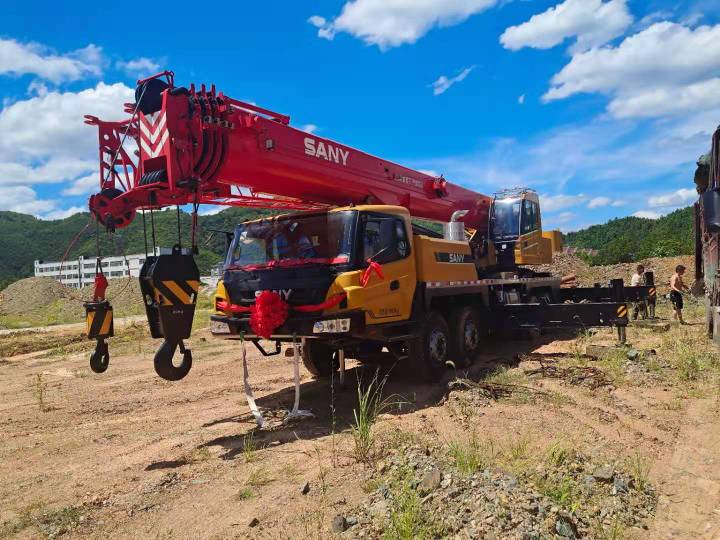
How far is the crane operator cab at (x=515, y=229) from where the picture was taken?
11.9m

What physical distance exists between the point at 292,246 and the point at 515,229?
6562 mm

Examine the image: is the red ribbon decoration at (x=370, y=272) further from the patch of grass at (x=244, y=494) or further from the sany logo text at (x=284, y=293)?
the patch of grass at (x=244, y=494)

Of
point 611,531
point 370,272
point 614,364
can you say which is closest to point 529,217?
point 614,364

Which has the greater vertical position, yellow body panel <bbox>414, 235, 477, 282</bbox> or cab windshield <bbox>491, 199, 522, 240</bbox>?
cab windshield <bbox>491, 199, 522, 240</bbox>

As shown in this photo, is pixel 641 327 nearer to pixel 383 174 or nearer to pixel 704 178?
pixel 704 178

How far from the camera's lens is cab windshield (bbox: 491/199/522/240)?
1199 centimetres

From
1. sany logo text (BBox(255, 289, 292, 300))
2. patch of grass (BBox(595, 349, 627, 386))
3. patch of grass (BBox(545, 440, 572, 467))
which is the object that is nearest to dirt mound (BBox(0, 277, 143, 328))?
sany logo text (BBox(255, 289, 292, 300))

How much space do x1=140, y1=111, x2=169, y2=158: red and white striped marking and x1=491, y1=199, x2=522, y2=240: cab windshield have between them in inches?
313

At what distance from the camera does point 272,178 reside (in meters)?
7.11

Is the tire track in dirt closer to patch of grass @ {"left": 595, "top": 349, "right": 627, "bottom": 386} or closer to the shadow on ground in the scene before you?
patch of grass @ {"left": 595, "top": 349, "right": 627, "bottom": 386}

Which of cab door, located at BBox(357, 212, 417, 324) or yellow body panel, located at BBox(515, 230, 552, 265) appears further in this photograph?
yellow body panel, located at BBox(515, 230, 552, 265)

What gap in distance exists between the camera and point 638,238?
6825 centimetres

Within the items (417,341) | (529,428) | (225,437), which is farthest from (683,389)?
(225,437)

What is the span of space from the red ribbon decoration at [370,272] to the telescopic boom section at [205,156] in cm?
170
